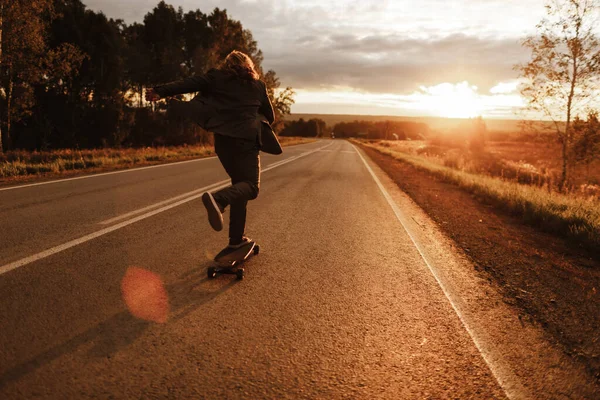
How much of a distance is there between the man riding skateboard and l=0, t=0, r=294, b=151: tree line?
597cm

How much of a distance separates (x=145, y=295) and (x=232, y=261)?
3.04 feet

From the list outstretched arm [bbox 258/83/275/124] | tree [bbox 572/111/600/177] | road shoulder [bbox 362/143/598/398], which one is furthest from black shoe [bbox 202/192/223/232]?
tree [bbox 572/111/600/177]

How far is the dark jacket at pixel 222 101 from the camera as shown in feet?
12.1

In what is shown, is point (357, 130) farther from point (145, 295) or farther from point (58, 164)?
point (145, 295)

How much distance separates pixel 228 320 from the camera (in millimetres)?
2861

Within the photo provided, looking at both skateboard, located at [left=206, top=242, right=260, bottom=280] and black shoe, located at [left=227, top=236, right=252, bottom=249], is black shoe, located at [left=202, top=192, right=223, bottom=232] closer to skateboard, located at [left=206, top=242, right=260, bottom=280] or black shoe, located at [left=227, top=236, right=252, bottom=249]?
skateboard, located at [left=206, top=242, right=260, bottom=280]

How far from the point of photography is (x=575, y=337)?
9.46 feet

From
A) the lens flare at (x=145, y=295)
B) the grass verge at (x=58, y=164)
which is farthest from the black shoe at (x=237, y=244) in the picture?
the grass verge at (x=58, y=164)

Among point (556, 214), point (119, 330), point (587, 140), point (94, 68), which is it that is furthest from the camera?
point (94, 68)

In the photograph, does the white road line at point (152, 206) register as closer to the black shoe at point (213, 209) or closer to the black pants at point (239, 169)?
the black pants at point (239, 169)

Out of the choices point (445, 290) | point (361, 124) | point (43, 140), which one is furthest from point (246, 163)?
point (361, 124)

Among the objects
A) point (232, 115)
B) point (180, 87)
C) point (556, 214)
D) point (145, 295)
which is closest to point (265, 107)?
point (232, 115)

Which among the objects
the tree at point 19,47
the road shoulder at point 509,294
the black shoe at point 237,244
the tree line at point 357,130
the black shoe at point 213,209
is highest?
the tree line at point 357,130

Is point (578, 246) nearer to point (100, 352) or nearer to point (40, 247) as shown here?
point (100, 352)
